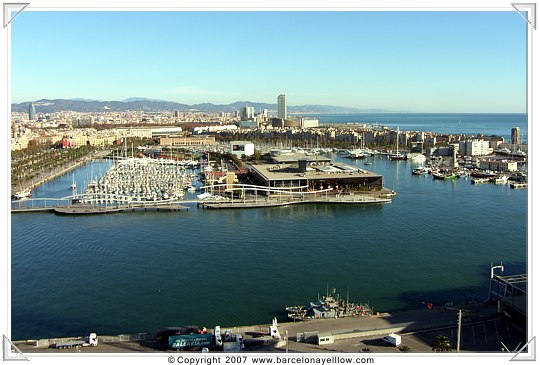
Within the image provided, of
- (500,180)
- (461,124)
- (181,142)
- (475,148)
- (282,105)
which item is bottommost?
(500,180)

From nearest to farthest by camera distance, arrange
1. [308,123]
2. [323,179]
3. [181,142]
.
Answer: [323,179] < [181,142] < [308,123]

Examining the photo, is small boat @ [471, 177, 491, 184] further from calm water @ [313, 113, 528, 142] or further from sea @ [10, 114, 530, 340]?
sea @ [10, 114, 530, 340]

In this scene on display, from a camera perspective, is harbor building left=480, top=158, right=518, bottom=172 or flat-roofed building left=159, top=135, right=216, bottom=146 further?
flat-roofed building left=159, top=135, right=216, bottom=146

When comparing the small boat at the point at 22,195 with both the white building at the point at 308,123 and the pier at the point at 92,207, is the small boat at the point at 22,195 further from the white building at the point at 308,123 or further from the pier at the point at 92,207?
the white building at the point at 308,123

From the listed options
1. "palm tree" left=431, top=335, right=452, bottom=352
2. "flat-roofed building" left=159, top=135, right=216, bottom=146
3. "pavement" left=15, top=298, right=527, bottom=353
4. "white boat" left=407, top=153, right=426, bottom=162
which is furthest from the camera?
"flat-roofed building" left=159, top=135, right=216, bottom=146

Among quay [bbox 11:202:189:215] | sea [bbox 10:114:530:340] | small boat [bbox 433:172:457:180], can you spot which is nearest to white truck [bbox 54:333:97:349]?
sea [bbox 10:114:530:340]

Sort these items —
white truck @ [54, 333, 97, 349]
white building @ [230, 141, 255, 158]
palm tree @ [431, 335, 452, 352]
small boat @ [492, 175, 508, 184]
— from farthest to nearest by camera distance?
white building @ [230, 141, 255, 158], small boat @ [492, 175, 508, 184], white truck @ [54, 333, 97, 349], palm tree @ [431, 335, 452, 352]

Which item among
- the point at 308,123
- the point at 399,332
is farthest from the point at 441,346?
the point at 308,123

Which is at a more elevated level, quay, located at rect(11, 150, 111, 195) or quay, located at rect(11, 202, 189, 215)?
quay, located at rect(11, 150, 111, 195)

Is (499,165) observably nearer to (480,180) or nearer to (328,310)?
(480,180)

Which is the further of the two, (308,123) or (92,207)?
(308,123)
